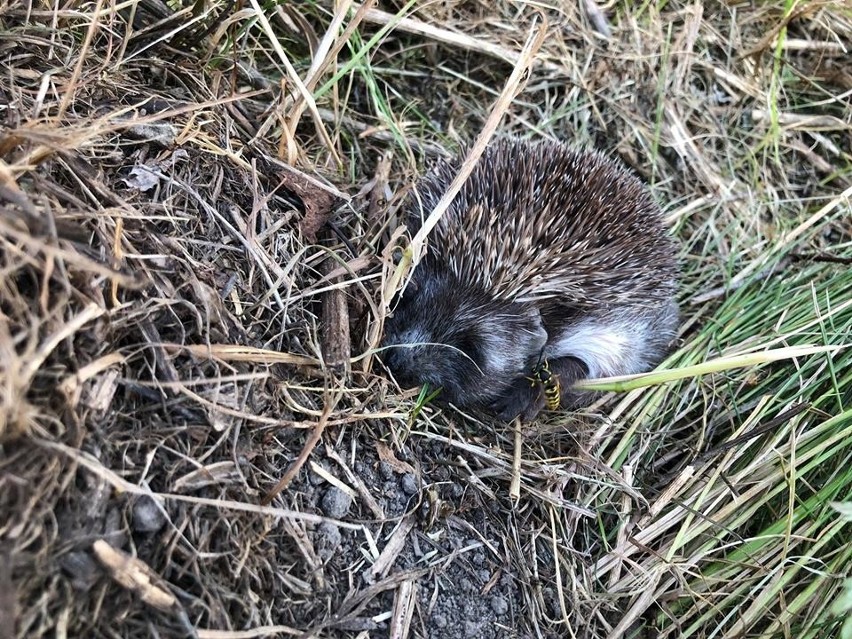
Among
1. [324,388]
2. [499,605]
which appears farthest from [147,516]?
[499,605]

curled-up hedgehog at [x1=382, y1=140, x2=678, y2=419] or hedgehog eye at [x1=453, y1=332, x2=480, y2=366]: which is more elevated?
curled-up hedgehog at [x1=382, y1=140, x2=678, y2=419]

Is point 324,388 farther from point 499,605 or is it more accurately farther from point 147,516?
point 499,605

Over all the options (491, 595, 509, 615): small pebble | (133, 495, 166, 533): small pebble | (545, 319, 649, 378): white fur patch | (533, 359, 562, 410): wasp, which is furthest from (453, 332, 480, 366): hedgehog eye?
(133, 495, 166, 533): small pebble

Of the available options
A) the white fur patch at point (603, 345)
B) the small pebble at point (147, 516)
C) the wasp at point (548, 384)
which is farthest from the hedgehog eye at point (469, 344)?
the small pebble at point (147, 516)

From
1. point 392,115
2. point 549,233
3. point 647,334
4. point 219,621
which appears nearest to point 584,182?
point 549,233

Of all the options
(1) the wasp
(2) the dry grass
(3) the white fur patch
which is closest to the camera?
(2) the dry grass

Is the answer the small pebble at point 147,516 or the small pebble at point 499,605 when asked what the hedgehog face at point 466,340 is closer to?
the small pebble at point 499,605

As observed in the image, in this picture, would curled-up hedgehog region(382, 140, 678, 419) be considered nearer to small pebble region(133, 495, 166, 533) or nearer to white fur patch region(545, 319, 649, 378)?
white fur patch region(545, 319, 649, 378)

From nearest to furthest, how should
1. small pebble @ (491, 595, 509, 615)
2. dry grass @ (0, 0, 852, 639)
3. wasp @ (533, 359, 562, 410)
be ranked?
dry grass @ (0, 0, 852, 639) → small pebble @ (491, 595, 509, 615) → wasp @ (533, 359, 562, 410)
